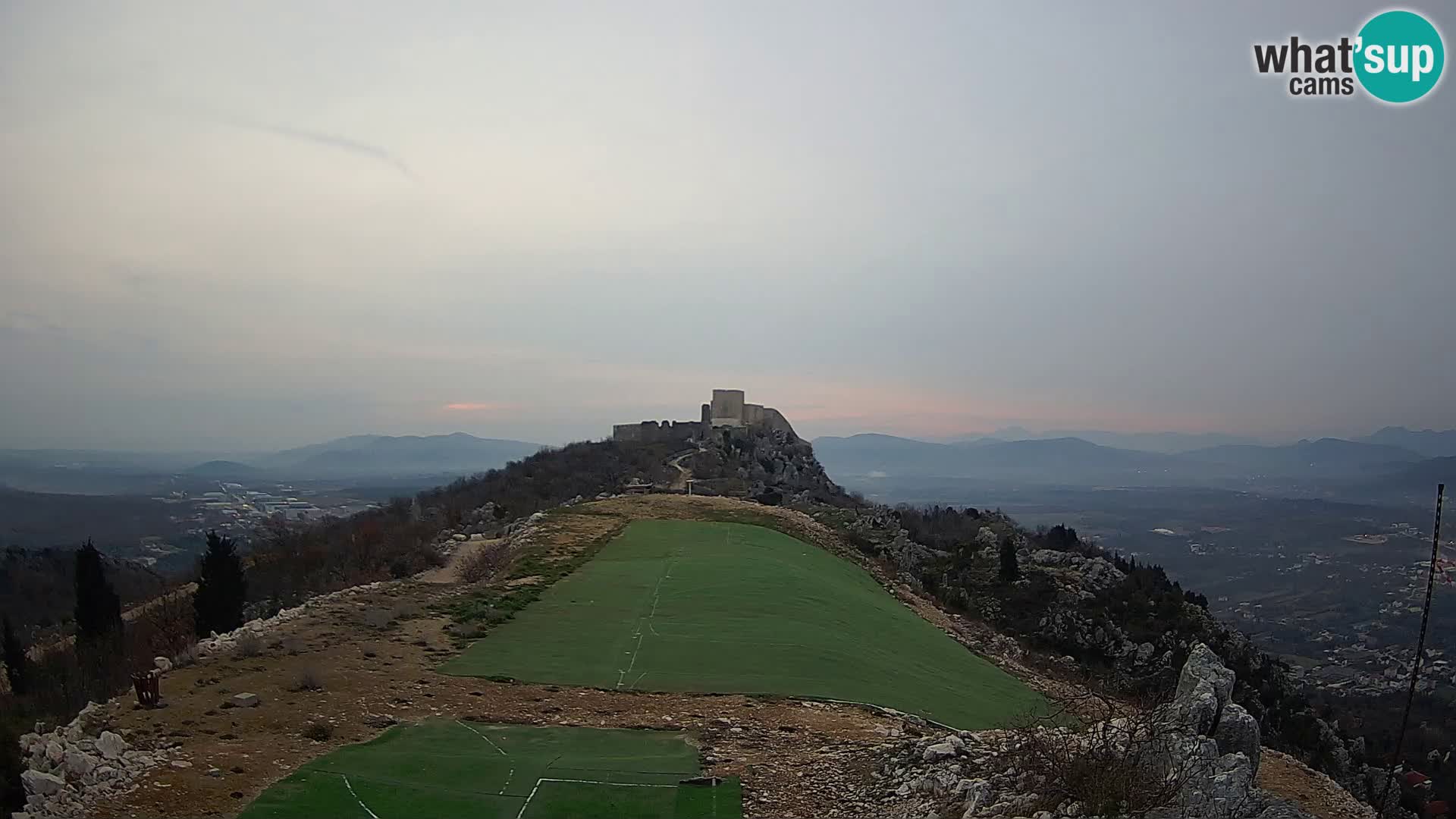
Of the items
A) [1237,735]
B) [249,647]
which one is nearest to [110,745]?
[249,647]

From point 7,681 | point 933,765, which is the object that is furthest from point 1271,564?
point 7,681

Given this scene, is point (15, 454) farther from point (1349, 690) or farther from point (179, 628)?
point (1349, 690)

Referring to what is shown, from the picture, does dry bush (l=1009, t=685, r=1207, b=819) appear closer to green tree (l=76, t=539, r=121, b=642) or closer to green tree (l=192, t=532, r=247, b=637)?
green tree (l=192, t=532, r=247, b=637)

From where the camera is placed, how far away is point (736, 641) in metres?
16.2

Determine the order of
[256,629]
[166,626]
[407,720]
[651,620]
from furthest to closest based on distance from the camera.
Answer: [166,626]
[651,620]
[256,629]
[407,720]

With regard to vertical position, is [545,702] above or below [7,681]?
above

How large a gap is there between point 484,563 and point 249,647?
11.5 m

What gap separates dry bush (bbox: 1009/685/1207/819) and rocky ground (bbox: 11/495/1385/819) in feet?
0.68

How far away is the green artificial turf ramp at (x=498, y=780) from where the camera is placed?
832 cm

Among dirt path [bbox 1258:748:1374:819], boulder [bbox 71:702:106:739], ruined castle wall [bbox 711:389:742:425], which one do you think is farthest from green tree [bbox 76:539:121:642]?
ruined castle wall [bbox 711:389:742:425]

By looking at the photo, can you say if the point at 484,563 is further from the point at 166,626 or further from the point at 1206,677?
the point at 1206,677

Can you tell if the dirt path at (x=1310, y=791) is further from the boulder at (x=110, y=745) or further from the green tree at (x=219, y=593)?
the green tree at (x=219, y=593)

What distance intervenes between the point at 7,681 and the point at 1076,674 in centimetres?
3250

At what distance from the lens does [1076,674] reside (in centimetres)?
2753
